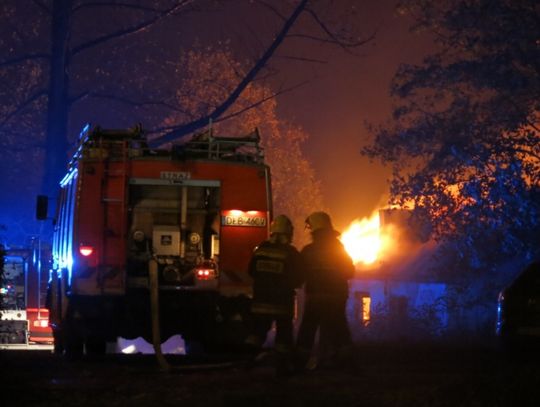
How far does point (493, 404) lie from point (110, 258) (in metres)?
6.47

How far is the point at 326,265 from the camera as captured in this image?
1067cm

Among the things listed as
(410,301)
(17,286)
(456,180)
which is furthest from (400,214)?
(17,286)

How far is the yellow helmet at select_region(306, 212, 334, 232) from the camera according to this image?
10.6m

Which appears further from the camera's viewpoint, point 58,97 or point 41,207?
point 58,97

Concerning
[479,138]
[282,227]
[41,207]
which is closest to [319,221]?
[282,227]

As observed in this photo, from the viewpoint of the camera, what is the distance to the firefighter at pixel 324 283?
10.7 meters

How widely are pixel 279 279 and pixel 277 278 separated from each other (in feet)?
0.08

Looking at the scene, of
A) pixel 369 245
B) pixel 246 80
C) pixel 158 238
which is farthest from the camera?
pixel 369 245

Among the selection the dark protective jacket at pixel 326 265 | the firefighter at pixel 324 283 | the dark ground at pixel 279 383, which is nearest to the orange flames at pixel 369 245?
the dark ground at pixel 279 383

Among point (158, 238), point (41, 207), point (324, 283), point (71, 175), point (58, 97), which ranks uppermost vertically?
point (58, 97)

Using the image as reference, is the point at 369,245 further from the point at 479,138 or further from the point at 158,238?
the point at 158,238

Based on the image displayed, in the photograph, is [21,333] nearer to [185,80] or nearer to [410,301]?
[185,80]

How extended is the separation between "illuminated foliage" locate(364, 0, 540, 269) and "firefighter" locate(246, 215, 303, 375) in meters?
12.3

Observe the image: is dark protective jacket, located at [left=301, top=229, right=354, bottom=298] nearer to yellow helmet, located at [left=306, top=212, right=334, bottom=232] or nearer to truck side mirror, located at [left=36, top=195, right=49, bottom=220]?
yellow helmet, located at [left=306, top=212, right=334, bottom=232]
